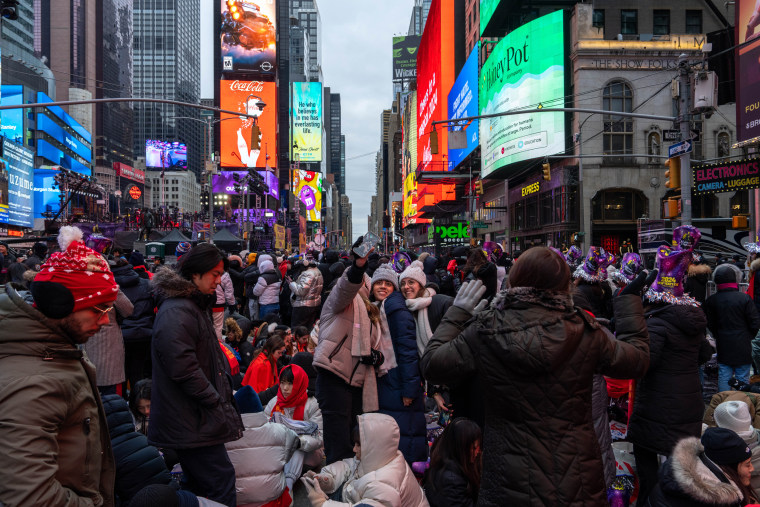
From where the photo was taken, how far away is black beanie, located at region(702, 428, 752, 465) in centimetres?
327

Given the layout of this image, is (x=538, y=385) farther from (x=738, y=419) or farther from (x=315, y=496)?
(x=738, y=419)

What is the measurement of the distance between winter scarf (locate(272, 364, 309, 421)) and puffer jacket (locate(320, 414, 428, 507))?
8.17 ft

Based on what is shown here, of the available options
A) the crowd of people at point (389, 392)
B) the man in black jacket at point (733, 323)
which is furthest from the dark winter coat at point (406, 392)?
the man in black jacket at point (733, 323)

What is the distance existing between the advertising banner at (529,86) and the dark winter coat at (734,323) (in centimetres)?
2636

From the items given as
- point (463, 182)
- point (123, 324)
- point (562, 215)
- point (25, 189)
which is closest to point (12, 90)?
point (25, 189)

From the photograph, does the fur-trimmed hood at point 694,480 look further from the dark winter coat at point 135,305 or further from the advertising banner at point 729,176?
the advertising banner at point 729,176

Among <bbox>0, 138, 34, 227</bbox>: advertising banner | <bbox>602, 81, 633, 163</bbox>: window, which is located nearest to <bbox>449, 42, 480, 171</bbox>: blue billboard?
<bbox>602, 81, 633, 163</bbox>: window

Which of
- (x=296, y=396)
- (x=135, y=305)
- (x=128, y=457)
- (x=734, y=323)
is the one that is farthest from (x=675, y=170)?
(x=128, y=457)

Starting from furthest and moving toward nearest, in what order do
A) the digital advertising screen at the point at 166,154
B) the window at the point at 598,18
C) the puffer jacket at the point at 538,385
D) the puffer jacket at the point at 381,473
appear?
the digital advertising screen at the point at 166,154
the window at the point at 598,18
the puffer jacket at the point at 381,473
the puffer jacket at the point at 538,385

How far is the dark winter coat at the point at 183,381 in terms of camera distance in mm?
3699

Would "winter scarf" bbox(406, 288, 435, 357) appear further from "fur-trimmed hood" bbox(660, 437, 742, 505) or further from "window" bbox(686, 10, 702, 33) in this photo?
"window" bbox(686, 10, 702, 33)

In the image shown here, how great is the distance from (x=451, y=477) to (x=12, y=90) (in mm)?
80701

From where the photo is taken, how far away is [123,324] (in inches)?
280

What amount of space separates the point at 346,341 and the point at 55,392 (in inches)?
125
